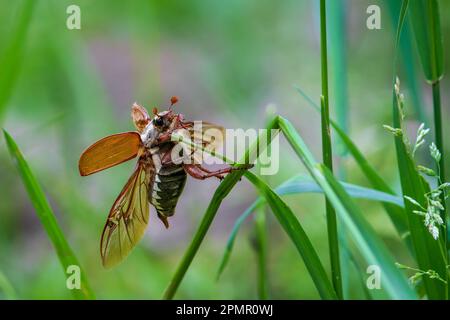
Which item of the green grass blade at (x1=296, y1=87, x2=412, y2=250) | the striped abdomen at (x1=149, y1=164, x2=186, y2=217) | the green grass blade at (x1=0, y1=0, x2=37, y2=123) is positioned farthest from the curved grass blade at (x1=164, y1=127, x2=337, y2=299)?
the green grass blade at (x1=0, y1=0, x2=37, y2=123)

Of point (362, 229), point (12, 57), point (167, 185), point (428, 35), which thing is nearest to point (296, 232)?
point (362, 229)

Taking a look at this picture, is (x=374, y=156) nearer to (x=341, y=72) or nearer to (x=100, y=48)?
(x=341, y=72)

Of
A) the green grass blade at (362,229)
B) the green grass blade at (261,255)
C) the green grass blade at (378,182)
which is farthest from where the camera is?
the green grass blade at (261,255)

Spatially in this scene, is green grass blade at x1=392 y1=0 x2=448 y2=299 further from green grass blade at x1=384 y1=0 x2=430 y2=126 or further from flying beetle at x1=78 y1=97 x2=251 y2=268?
flying beetle at x1=78 y1=97 x2=251 y2=268

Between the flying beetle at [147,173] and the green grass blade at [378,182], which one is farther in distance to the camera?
the green grass blade at [378,182]

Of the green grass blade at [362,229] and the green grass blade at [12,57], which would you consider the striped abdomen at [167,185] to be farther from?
the green grass blade at [12,57]

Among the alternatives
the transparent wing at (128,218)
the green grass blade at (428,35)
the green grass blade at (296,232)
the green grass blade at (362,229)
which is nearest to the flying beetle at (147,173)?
the transparent wing at (128,218)

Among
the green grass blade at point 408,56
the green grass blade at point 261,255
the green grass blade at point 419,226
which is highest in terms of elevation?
the green grass blade at point 408,56
